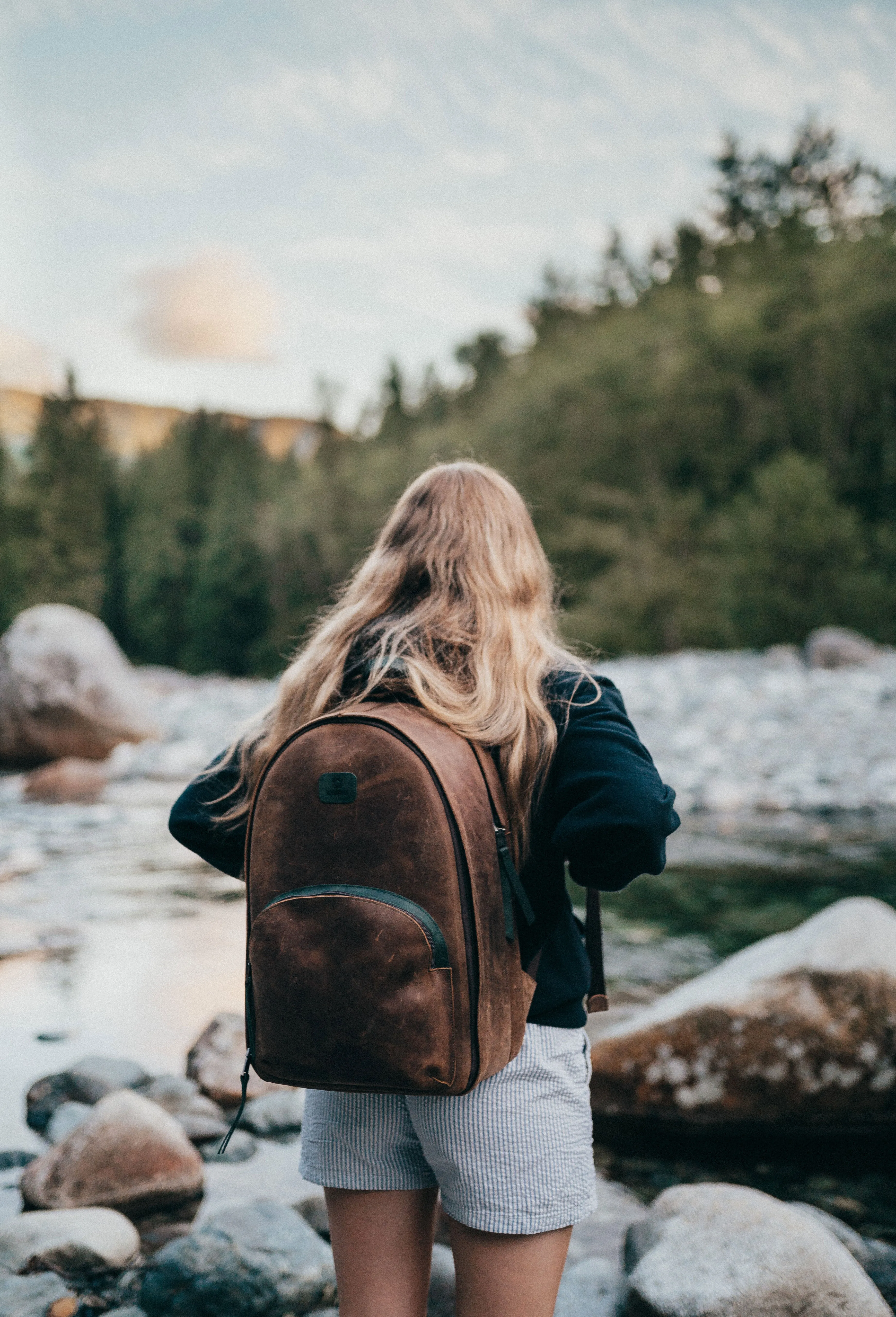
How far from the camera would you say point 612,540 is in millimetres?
26469

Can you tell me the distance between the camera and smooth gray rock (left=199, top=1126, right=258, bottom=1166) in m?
3.05

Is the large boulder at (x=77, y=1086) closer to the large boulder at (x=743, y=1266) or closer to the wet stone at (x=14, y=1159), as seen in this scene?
the wet stone at (x=14, y=1159)

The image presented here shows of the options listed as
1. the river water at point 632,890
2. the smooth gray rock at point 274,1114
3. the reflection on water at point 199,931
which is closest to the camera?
the reflection on water at point 199,931

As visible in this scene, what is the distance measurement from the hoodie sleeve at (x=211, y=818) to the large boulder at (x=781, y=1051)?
2172 mm

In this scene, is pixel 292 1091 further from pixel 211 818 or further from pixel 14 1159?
pixel 211 818

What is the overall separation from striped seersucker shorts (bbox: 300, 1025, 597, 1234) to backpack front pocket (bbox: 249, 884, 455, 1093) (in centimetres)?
14

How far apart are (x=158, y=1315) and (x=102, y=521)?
3888 cm

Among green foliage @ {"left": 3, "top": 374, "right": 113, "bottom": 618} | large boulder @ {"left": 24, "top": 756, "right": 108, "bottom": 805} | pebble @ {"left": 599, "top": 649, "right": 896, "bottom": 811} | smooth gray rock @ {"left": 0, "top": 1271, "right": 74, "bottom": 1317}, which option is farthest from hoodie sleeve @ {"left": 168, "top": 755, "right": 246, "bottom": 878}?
green foliage @ {"left": 3, "top": 374, "right": 113, "bottom": 618}

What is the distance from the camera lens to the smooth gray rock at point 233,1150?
120 inches

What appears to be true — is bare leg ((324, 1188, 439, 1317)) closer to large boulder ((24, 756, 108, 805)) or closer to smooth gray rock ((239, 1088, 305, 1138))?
smooth gray rock ((239, 1088, 305, 1138))

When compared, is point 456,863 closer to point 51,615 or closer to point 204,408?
point 51,615

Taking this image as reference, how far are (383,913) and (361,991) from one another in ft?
0.33

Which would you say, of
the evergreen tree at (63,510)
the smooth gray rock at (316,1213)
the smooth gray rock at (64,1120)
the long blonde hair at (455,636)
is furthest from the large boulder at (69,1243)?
the evergreen tree at (63,510)

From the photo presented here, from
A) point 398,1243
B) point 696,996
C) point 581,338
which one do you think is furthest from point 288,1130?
point 581,338
